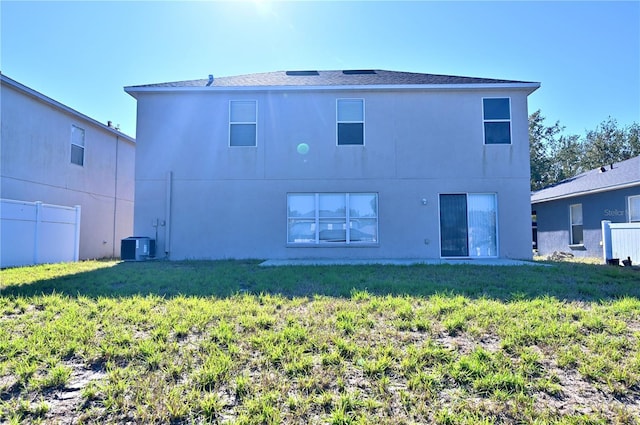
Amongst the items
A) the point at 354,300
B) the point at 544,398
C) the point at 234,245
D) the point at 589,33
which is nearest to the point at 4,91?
the point at 234,245

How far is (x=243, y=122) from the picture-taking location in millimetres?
11258

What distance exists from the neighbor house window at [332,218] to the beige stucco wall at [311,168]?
0.21 metres

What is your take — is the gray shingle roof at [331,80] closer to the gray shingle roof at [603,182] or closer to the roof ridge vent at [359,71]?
the roof ridge vent at [359,71]

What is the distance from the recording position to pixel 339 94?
1120 cm

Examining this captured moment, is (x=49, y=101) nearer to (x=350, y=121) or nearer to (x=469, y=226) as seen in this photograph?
(x=350, y=121)

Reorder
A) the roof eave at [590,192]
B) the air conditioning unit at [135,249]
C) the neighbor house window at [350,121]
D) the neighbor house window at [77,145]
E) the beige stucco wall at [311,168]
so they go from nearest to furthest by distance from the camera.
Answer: the air conditioning unit at [135,249] < the beige stucco wall at [311,168] < the neighbor house window at [350,121] < the roof eave at [590,192] < the neighbor house window at [77,145]

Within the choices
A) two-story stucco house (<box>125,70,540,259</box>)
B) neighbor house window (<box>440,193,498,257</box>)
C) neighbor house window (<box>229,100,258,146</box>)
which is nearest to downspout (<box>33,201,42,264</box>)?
two-story stucco house (<box>125,70,540,259</box>)

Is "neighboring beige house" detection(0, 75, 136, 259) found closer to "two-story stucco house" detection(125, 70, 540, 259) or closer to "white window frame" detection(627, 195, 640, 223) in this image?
"two-story stucco house" detection(125, 70, 540, 259)

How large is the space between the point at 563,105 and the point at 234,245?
2683 cm

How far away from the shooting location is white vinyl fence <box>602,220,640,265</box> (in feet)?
33.8

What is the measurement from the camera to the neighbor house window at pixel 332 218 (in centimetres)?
1100

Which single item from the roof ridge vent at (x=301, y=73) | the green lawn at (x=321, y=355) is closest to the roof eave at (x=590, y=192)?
the green lawn at (x=321, y=355)

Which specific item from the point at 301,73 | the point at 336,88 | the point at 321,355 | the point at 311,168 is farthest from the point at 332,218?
the point at 321,355

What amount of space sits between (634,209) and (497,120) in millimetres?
6298
